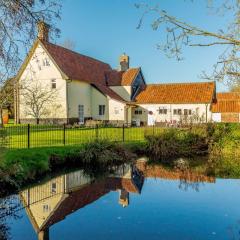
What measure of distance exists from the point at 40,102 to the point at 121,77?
1171 cm

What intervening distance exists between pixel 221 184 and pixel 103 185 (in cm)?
415

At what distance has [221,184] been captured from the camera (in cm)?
1105

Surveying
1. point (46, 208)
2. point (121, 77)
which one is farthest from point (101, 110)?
point (46, 208)

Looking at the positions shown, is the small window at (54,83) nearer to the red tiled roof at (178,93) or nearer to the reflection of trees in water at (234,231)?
the red tiled roof at (178,93)

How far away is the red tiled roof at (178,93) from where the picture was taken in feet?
116

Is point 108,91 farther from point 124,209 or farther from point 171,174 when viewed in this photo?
point 124,209

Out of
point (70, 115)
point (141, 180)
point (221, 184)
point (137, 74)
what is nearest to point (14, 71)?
point (141, 180)

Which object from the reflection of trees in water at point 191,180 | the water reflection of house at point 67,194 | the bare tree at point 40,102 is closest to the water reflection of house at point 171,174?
the reflection of trees in water at point 191,180

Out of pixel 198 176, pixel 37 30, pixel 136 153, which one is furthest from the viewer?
pixel 136 153

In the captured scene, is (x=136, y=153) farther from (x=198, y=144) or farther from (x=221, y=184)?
(x=221, y=184)

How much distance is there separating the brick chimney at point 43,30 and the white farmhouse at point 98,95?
22.2 m

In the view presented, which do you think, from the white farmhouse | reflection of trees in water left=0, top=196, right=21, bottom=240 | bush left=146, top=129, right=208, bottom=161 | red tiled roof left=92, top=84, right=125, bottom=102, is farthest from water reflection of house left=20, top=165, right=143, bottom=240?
red tiled roof left=92, top=84, right=125, bottom=102

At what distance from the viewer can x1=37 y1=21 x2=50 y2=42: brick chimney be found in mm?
7303

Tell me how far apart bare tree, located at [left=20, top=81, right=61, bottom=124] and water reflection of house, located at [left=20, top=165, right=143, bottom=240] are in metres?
20.6
